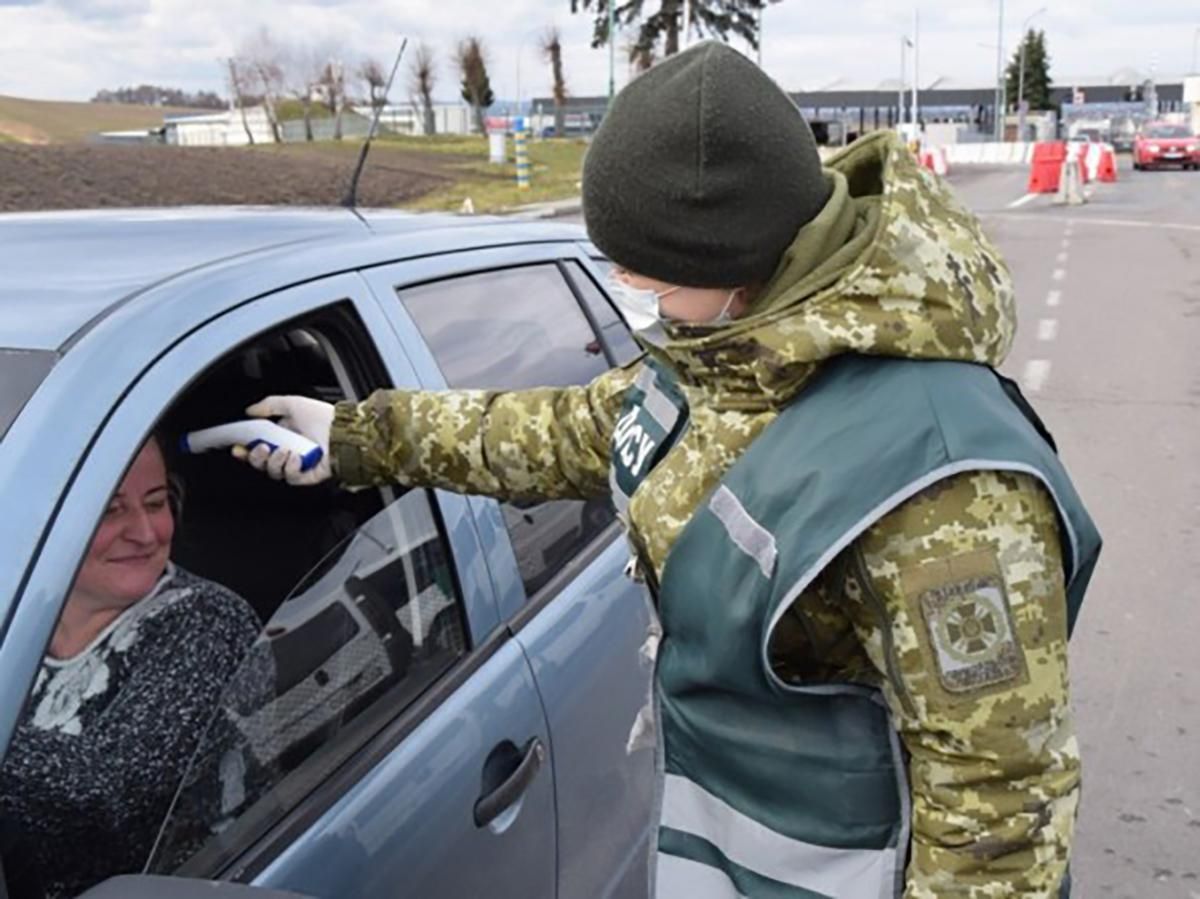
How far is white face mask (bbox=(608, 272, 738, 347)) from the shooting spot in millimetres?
1599

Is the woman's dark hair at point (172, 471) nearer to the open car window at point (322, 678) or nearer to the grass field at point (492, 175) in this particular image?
the open car window at point (322, 678)

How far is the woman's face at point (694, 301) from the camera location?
5.20 ft

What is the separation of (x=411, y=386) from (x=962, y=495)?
102 centimetres

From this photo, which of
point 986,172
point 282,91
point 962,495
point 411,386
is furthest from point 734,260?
point 282,91

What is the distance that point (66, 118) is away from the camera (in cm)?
5656

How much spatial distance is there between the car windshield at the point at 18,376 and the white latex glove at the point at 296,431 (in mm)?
529

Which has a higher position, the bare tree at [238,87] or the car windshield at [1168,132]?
the bare tree at [238,87]

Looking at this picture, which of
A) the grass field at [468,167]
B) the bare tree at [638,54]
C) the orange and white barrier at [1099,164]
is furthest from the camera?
the bare tree at [638,54]

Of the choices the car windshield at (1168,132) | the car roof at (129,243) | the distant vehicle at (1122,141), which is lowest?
the distant vehicle at (1122,141)

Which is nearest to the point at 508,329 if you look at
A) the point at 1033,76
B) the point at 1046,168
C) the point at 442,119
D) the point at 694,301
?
the point at 694,301

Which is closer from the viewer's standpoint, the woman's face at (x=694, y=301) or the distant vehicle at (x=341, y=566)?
the distant vehicle at (x=341, y=566)

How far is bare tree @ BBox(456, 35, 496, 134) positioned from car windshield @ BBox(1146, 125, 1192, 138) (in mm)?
32234

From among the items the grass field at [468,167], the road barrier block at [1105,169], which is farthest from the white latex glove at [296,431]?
the road barrier block at [1105,169]

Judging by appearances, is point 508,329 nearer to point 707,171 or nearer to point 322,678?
point 322,678
